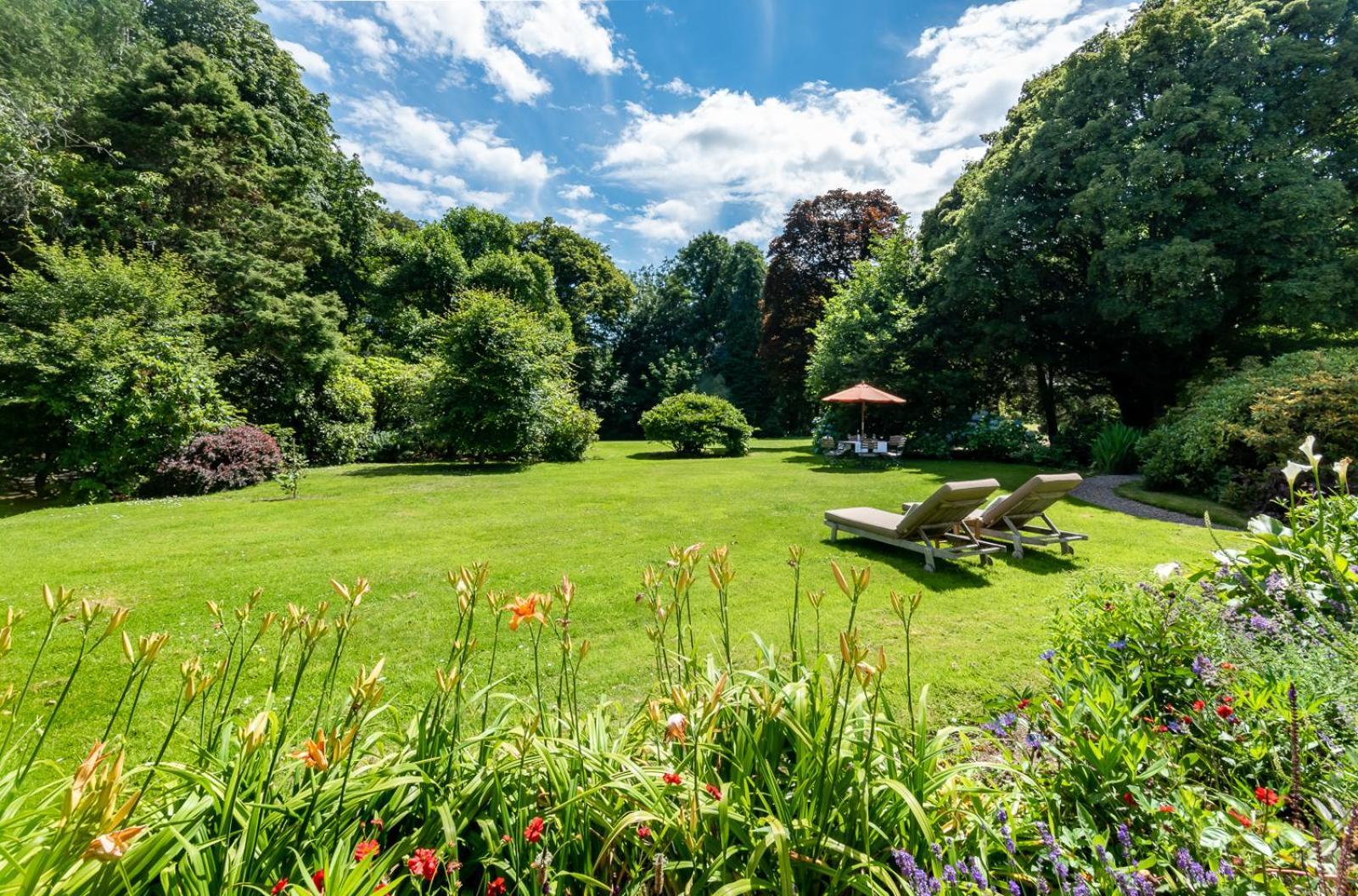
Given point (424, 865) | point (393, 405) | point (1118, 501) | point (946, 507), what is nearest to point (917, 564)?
point (946, 507)

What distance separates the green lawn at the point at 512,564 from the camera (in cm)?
369

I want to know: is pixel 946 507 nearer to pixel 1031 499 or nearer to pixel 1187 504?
pixel 1031 499

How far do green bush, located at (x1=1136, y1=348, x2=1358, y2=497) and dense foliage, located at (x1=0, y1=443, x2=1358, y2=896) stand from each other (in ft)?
27.8

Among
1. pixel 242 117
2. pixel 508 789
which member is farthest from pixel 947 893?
pixel 242 117

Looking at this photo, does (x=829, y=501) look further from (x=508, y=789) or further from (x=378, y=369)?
(x=378, y=369)

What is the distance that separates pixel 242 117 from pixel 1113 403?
30249 mm

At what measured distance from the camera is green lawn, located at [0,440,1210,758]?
3.69m

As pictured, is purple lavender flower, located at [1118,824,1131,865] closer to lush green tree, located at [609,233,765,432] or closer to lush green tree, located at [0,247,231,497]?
lush green tree, located at [0,247,231,497]

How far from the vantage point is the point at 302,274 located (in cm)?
1588

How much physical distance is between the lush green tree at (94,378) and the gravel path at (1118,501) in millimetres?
15173

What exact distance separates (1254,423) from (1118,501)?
7.22ft

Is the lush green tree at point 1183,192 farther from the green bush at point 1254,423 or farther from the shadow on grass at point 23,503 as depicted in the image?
the shadow on grass at point 23,503

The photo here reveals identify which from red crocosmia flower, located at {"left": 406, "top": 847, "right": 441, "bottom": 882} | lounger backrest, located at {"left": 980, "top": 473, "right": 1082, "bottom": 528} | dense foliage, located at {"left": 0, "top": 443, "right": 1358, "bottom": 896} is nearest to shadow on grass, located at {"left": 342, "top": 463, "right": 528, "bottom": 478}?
lounger backrest, located at {"left": 980, "top": 473, "right": 1082, "bottom": 528}

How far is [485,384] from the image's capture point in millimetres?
14391
